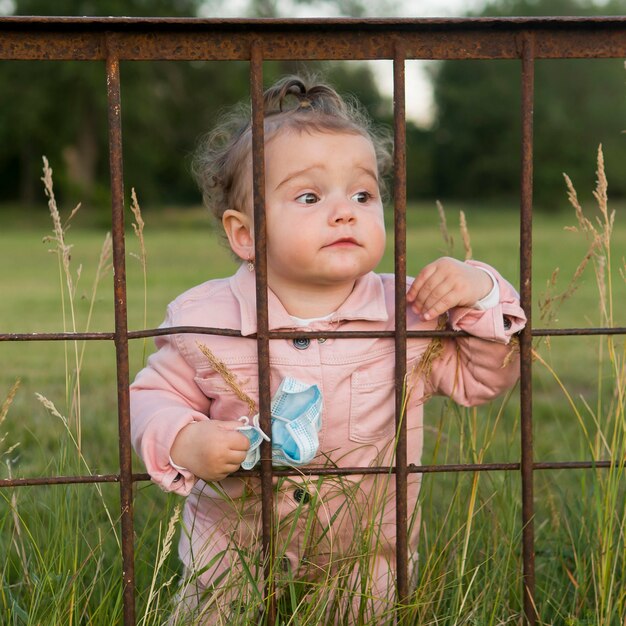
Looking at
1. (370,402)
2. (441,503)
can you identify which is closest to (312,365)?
(370,402)

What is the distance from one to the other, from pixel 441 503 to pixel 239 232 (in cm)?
111

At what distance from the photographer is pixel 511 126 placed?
144 ft

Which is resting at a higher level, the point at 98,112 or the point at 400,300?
the point at 98,112

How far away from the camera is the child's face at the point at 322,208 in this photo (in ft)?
7.04

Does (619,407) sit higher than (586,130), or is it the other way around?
(586,130)

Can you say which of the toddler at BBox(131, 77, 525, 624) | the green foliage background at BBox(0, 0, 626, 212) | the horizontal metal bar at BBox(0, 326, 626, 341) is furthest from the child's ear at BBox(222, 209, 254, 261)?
the green foliage background at BBox(0, 0, 626, 212)

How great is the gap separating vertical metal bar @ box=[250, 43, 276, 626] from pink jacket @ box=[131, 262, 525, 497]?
18 centimetres

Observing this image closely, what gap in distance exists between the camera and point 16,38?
1.86 meters

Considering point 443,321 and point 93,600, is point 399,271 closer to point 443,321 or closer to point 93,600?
point 443,321

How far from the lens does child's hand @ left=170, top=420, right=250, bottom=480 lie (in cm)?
195

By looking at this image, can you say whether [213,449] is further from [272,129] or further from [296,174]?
[272,129]

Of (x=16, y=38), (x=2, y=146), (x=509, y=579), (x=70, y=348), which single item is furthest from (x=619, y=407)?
(x=2, y=146)

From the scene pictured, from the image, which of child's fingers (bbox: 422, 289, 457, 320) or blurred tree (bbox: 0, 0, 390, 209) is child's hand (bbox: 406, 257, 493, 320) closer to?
child's fingers (bbox: 422, 289, 457, 320)

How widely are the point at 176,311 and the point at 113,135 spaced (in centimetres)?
52
